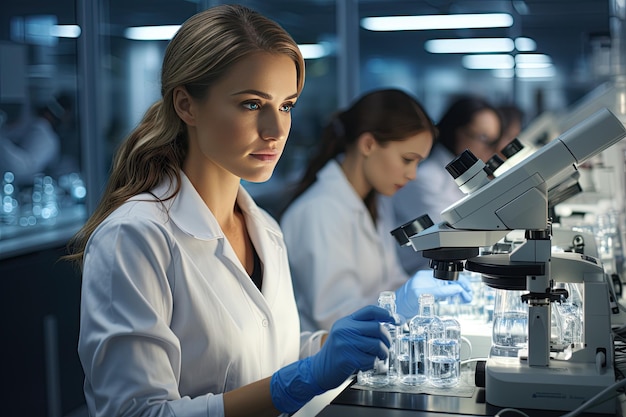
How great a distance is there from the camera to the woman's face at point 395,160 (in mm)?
3162

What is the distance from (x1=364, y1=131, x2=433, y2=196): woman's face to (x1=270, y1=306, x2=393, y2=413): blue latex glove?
64.9 inches

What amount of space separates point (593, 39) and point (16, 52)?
156 inches

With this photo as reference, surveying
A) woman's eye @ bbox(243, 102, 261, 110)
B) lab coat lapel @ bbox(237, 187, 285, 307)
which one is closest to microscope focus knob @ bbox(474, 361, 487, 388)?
lab coat lapel @ bbox(237, 187, 285, 307)

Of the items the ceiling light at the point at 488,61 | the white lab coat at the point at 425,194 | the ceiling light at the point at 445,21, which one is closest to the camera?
the white lab coat at the point at 425,194

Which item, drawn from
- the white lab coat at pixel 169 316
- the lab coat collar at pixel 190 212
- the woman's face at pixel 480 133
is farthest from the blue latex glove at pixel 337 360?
the woman's face at pixel 480 133

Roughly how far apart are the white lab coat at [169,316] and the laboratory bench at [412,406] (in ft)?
0.87

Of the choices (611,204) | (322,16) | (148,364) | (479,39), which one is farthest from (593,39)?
(148,364)

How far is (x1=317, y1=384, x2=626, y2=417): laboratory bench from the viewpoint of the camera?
4.97ft

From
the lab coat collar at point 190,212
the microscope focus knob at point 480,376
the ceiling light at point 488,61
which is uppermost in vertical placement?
the ceiling light at point 488,61

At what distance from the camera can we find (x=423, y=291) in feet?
6.94

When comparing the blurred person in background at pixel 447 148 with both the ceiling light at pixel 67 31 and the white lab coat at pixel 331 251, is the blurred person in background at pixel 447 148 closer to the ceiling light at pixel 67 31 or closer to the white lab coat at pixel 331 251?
the white lab coat at pixel 331 251

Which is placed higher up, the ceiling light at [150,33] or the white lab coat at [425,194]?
the ceiling light at [150,33]

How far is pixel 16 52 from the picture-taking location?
394 cm

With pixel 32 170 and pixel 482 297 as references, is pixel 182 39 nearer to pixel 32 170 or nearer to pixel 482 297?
pixel 482 297
